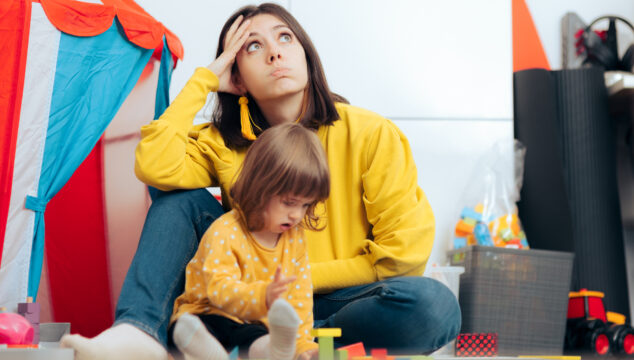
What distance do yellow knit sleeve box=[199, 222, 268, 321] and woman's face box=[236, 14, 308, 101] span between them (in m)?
0.34

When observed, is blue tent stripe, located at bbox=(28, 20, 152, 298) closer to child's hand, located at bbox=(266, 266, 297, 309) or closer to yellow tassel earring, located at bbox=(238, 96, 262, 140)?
yellow tassel earring, located at bbox=(238, 96, 262, 140)

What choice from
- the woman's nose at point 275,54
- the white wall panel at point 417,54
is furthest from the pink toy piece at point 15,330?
the white wall panel at point 417,54

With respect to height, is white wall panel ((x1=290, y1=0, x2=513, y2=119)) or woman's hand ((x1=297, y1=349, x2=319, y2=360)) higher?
white wall panel ((x1=290, y1=0, x2=513, y2=119))

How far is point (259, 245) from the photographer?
3.62ft

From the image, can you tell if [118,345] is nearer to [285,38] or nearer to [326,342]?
[326,342]

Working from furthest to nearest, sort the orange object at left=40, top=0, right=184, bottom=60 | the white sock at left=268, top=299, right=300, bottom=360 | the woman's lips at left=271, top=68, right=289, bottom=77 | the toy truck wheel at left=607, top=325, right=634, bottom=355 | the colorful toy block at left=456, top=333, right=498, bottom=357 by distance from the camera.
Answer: the toy truck wheel at left=607, top=325, right=634, bottom=355, the colorful toy block at left=456, top=333, right=498, bottom=357, the orange object at left=40, top=0, right=184, bottom=60, the woman's lips at left=271, top=68, right=289, bottom=77, the white sock at left=268, top=299, right=300, bottom=360

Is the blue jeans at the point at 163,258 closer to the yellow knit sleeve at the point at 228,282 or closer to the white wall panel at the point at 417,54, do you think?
the yellow knit sleeve at the point at 228,282

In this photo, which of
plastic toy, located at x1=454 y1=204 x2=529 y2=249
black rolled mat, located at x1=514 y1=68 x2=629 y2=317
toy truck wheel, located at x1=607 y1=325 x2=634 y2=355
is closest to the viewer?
toy truck wheel, located at x1=607 y1=325 x2=634 y2=355

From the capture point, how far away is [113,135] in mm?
1779

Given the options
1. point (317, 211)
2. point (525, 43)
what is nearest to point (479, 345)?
point (317, 211)

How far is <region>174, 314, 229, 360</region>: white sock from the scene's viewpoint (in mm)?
866

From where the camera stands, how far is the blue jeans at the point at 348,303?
108 cm

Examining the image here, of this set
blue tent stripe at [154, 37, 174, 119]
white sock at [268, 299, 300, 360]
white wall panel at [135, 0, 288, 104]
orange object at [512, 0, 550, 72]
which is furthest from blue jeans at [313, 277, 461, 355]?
orange object at [512, 0, 550, 72]

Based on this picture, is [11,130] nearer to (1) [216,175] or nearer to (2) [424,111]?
(1) [216,175]
